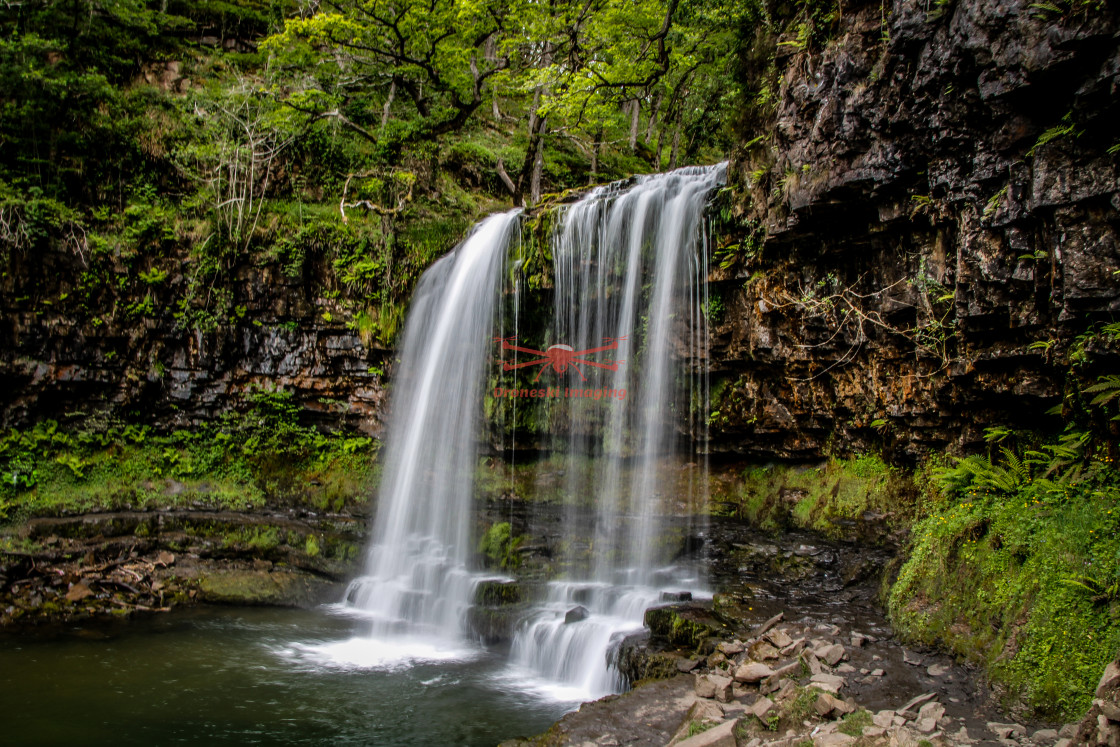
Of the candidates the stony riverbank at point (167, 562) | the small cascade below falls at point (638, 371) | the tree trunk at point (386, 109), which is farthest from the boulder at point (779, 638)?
the tree trunk at point (386, 109)

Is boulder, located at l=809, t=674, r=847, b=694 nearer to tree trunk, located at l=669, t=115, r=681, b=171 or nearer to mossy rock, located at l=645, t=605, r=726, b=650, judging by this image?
mossy rock, located at l=645, t=605, r=726, b=650

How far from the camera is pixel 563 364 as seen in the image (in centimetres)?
1161

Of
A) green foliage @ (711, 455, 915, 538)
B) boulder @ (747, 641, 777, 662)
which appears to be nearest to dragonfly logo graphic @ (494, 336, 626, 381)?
green foliage @ (711, 455, 915, 538)

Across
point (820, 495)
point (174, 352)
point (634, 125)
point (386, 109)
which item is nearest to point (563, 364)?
point (820, 495)

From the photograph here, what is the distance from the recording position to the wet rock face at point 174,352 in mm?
11922

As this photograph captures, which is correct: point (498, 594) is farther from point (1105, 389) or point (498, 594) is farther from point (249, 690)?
point (1105, 389)

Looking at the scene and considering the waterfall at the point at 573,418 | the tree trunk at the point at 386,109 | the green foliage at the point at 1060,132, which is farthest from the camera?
the tree trunk at the point at 386,109

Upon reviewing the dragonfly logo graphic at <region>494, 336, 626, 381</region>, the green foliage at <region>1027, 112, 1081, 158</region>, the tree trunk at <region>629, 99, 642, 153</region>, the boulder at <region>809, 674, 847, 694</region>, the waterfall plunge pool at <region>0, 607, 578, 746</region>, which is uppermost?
the tree trunk at <region>629, 99, 642, 153</region>

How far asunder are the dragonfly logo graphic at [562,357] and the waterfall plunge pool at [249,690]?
5.05m

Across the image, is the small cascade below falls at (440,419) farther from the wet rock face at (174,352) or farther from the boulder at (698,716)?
the boulder at (698,716)

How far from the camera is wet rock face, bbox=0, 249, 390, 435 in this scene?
11.9 metres

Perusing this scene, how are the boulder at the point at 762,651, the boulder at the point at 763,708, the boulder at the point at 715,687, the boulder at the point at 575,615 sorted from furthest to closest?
the boulder at the point at 575,615 < the boulder at the point at 762,651 < the boulder at the point at 715,687 < the boulder at the point at 763,708

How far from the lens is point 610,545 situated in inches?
403

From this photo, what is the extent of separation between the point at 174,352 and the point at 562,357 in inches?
318
